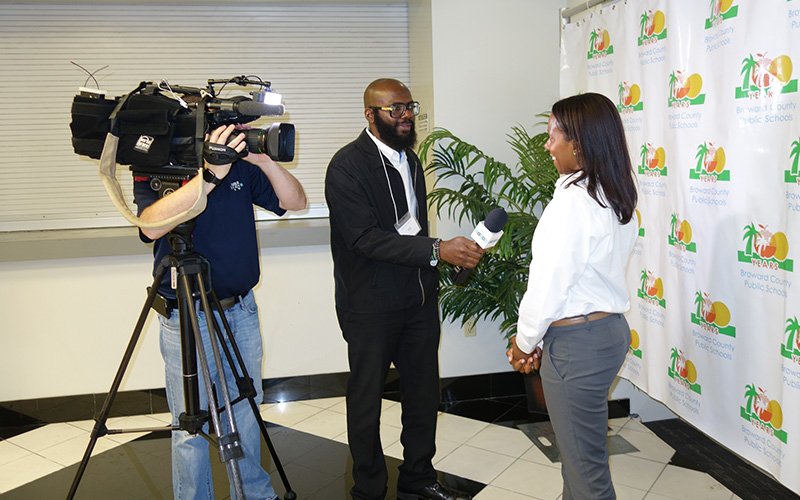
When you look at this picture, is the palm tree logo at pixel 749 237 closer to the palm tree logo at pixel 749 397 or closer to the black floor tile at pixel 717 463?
the palm tree logo at pixel 749 397

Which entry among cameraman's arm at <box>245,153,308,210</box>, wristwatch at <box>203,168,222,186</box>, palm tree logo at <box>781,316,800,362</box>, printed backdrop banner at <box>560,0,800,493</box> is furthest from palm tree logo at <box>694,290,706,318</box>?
wristwatch at <box>203,168,222,186</box>

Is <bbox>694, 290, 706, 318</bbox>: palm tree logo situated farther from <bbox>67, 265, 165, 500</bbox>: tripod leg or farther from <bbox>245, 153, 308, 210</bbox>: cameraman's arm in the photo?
<bbox>67, 265, 165, 500</bbox>: tripod leg

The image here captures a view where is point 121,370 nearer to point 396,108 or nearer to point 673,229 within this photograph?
point 396,108

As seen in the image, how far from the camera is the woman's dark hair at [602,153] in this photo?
184cm

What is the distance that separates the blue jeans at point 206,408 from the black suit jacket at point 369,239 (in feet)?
1.32

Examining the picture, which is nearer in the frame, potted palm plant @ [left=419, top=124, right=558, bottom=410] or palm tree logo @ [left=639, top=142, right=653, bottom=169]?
palm tree logo @ [left=639, top=142, right=653, bottom=169]

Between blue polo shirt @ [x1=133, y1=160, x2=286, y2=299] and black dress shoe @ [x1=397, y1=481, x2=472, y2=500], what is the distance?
1.15m

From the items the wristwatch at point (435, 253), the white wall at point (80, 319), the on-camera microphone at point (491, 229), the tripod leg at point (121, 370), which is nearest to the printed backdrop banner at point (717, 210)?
the on-camera microphone at point (491, 229)

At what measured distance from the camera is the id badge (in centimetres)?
250

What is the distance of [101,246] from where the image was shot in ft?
12.3

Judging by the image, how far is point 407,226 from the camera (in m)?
2.51

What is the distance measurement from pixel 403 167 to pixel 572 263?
3.30 feet

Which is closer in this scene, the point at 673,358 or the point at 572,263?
the point at 572,263

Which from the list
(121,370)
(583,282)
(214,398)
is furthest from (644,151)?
(121,370)
